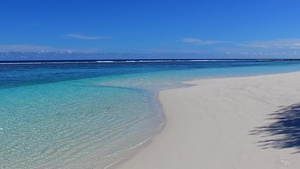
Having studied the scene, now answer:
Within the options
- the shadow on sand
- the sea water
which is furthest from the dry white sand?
the sea water

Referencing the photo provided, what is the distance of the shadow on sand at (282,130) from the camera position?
5.93 m

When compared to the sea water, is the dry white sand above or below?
above

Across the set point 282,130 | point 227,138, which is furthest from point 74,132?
point 282,130

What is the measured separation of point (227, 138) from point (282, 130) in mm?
1394

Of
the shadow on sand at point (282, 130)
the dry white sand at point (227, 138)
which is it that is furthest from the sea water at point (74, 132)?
the shadow on sand at point (282, 130)

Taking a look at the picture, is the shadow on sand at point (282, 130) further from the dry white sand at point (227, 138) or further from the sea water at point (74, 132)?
the sea water at point (74, 132)

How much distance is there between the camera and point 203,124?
8.23 metres

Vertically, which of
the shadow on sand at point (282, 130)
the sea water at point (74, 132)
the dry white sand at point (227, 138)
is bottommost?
the sea water at point (74, 132)

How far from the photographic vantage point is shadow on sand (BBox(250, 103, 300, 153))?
19.5 feet

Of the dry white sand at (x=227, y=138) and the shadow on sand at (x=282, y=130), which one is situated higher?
the shadow on sand at (x=282, y=130)

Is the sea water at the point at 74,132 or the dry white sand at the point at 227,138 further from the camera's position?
the sea water at the point at 74,132

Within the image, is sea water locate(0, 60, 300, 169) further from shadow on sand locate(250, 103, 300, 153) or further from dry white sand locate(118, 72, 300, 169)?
shadow on sand locate(250, 103, 300, 153)

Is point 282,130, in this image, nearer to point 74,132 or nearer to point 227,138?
point 227,138

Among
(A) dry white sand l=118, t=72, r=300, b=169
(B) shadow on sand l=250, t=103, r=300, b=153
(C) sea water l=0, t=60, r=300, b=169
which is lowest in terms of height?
(C) sea water l=0, t=60, r=300, b=169
